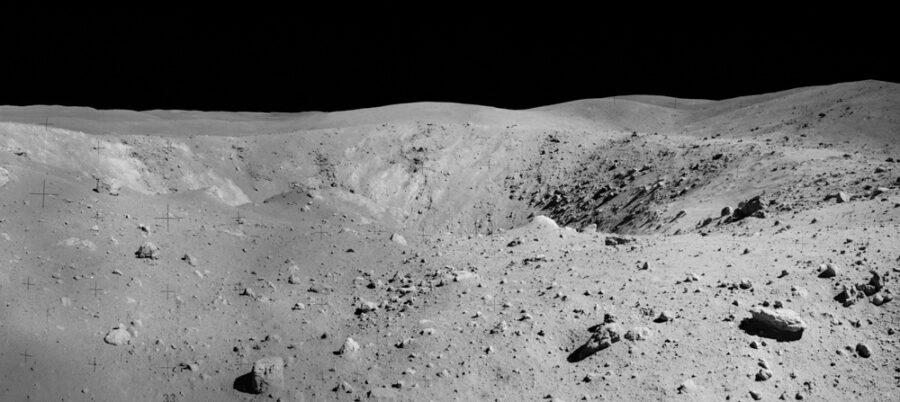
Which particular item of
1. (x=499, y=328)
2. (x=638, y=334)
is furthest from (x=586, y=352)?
(x=499, y=328)

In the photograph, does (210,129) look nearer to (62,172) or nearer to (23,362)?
(62,172)

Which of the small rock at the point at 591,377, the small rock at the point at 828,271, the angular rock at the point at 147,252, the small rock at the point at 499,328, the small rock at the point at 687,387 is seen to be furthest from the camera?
the angular rock at the point at 147,252

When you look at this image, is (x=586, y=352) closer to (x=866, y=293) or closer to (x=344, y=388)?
(x=344, y=388)

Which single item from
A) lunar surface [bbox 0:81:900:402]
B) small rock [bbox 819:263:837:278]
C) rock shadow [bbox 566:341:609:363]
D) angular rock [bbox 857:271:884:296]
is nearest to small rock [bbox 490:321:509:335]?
lunar surface [bbox 0:81:900:402]

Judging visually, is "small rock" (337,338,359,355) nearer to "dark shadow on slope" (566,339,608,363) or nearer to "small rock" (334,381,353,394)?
"small rock" (334,381,353,394)

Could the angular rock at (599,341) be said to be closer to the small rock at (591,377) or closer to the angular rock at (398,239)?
the small rock at (591,377)

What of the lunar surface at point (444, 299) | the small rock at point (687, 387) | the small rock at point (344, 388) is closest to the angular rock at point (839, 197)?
the lunar surface at point (444, 299)

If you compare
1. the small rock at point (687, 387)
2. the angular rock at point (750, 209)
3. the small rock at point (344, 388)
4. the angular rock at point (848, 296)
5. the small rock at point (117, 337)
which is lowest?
the small rock at point (344, 388)
